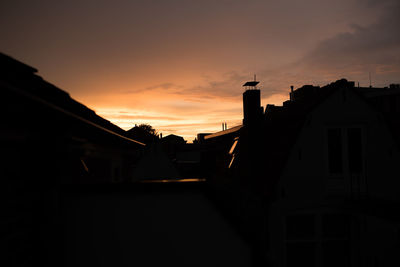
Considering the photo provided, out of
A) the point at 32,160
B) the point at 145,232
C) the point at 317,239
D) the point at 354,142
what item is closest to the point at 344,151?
the point at 354,142

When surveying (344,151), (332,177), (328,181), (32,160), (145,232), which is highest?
(344,151)

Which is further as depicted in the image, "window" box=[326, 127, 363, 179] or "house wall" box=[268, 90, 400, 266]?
"window" box=[326, 127, 363, 179]

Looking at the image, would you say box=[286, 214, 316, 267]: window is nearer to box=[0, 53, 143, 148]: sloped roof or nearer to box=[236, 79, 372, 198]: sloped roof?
box=[236, 79, 372, 198]: sloped roof

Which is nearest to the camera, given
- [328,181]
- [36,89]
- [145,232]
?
[36,89]

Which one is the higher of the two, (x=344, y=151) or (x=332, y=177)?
(x=344, y=151)

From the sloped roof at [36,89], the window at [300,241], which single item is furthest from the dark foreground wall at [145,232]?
the window at [300,241]

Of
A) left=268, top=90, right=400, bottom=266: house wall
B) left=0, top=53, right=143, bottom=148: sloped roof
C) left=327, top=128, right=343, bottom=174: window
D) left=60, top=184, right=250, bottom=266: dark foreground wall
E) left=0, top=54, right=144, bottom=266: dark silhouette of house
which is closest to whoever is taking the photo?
left=0, top=53, right=143, bottom=148: sloped roof

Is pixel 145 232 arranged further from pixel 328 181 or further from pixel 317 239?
pixel 328 181

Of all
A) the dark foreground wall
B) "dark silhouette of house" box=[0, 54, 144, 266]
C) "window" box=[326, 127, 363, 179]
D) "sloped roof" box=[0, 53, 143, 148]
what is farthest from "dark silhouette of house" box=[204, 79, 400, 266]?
"sloped roof" box=[0, 53, 143, 148]

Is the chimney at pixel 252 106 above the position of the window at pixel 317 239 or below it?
above

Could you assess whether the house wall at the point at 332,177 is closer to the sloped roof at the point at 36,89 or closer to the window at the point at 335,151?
the window at the point at 335,151

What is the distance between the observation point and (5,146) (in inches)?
97.2

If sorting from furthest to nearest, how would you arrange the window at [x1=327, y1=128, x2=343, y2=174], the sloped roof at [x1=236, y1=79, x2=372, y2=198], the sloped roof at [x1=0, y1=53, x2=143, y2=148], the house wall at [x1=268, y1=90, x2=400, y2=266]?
the window at [x1=327, y1=128, x2=343, y2=174]
the sloped roof at [x1=236, y1=79, x2=372, y2=198]
the house wall at [x1=268, y1=90, x2=400, y2=266]
the sloped roof at [x1=0, y1=53, x2=143, y2=148]

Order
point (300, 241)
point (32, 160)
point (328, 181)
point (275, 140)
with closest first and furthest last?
point (32, 160) → point (300, 241) → point (328, 181) → point (275, 140)
